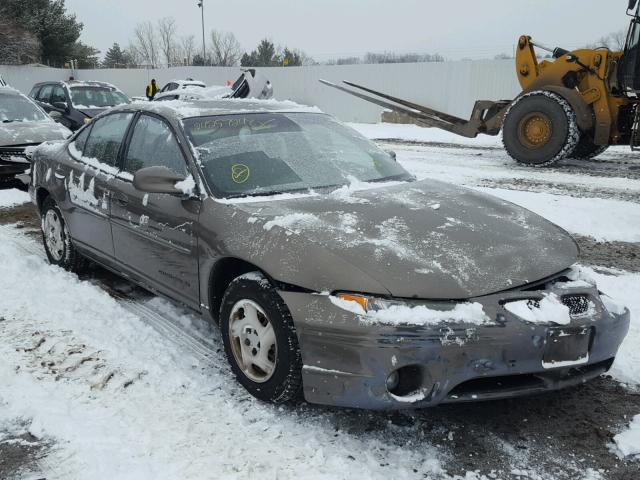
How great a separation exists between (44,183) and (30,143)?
330cm

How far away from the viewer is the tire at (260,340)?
262 cm

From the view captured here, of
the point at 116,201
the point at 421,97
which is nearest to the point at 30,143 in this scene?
the point at 116,201

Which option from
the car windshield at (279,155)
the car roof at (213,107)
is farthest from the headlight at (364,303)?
the car roof at (213,107)

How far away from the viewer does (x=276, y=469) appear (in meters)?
2.34

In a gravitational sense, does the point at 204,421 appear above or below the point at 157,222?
below

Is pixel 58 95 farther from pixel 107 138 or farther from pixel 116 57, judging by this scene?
pixel 116 57

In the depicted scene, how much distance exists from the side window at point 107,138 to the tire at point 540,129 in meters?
8.41

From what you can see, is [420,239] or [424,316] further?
[420,239]

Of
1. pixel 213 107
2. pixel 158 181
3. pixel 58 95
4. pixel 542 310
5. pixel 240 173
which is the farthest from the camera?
pixel 58 95

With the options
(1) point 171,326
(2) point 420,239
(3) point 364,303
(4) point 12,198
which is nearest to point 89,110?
(4) point 12,198

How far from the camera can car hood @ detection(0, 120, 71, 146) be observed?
304 inches

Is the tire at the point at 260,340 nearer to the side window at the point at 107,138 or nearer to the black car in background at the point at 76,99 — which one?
the side window at the point at 107,138

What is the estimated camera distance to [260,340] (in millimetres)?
2781

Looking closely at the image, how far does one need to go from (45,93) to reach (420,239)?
14.3 metres
